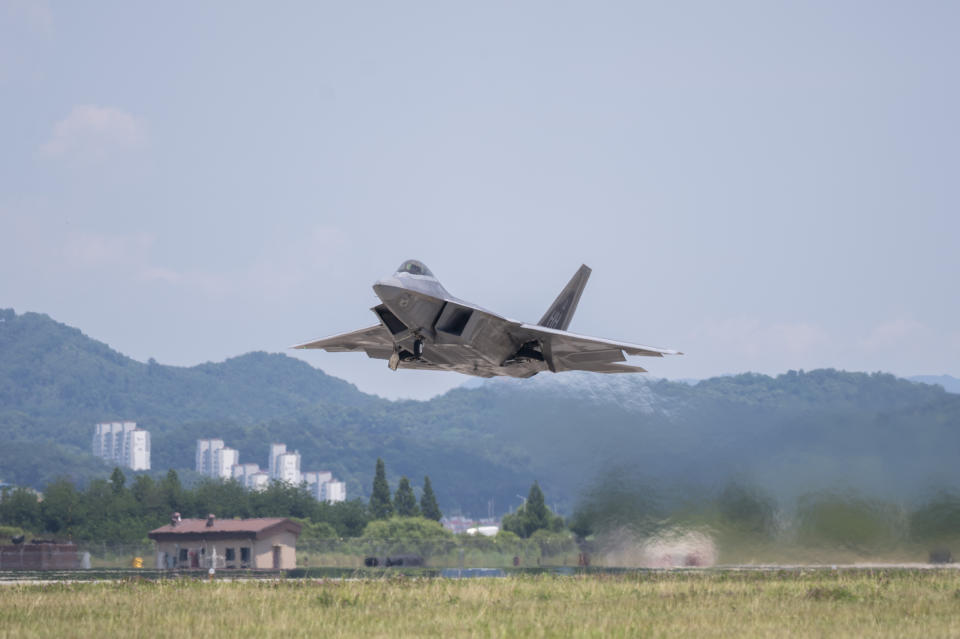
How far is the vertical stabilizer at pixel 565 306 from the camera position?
31.0 metres

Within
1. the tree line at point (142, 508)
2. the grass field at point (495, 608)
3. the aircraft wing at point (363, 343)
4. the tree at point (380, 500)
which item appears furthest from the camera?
the tree at point (380, 500)

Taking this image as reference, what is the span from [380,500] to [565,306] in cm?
7380

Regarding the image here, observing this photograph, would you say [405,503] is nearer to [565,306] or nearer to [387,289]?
[565,306]

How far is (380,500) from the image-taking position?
10219cm

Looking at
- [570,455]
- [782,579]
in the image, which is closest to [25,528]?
[570,455]

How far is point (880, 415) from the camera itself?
3775 cm

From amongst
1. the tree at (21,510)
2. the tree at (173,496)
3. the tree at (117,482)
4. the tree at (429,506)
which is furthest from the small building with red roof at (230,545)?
the tree at (117,482)

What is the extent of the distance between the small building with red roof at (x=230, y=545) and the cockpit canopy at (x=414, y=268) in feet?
105

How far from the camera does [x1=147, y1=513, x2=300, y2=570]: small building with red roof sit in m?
54.9

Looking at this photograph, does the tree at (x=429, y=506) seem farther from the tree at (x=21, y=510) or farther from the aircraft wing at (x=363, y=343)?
the aircraft wing at (x=363, y=343)

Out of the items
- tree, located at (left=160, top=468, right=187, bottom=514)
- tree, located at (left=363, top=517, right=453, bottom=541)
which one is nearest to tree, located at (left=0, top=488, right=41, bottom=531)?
tree, located at (left=160, top=468, right=187, bottom=514)

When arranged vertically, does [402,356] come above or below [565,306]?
below

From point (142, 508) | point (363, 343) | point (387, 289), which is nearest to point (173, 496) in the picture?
point (142, 508)

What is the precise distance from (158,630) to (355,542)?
43681 millimetres
